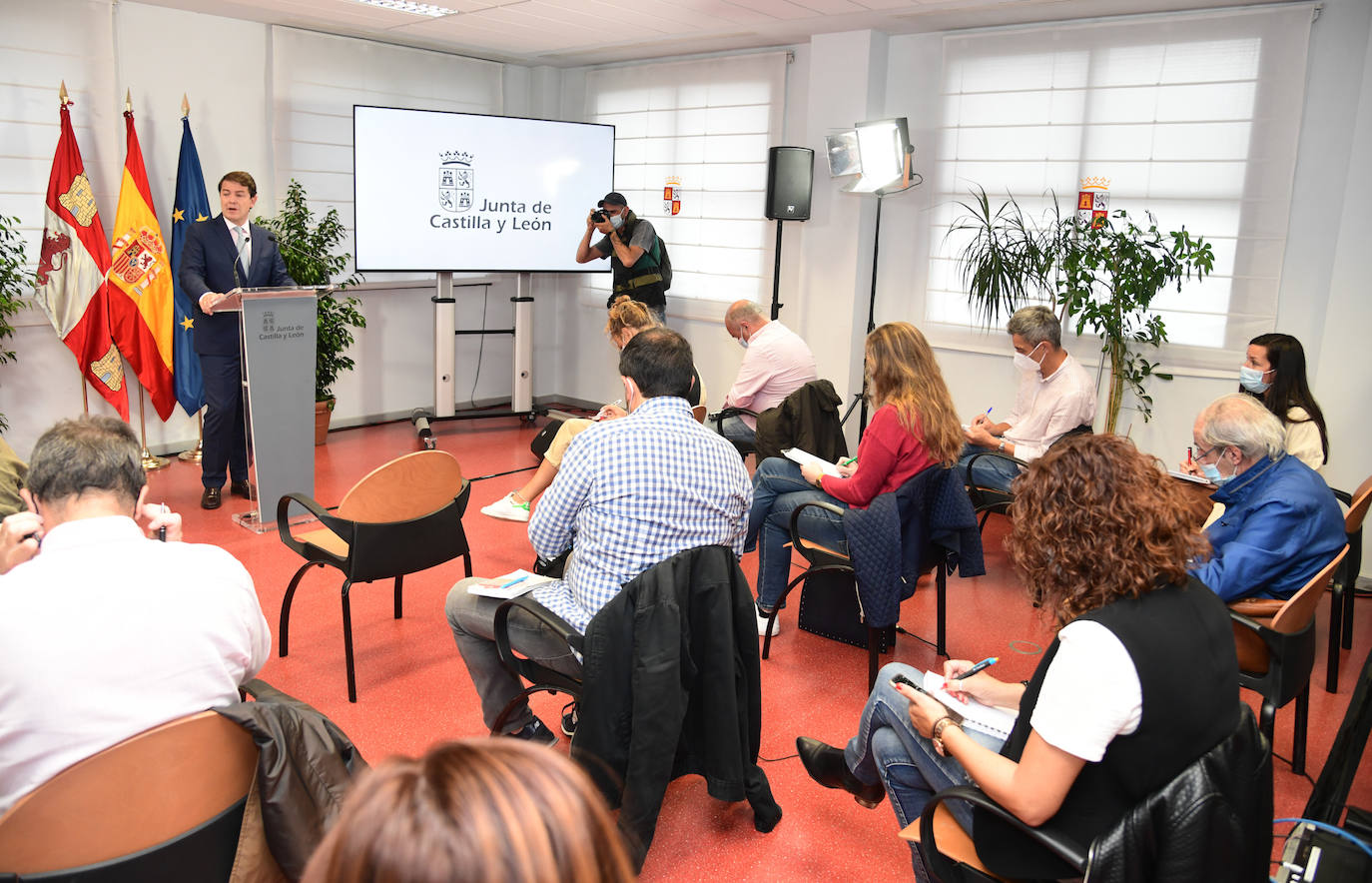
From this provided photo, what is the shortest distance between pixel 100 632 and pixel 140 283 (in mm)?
4779

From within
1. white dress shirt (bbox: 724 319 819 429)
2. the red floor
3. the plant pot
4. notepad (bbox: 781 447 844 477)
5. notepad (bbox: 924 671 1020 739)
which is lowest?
the red floor

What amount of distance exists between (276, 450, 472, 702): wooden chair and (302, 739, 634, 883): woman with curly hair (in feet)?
8.27

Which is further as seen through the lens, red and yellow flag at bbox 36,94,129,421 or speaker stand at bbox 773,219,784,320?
speaker stand at bbox 773,219,784,320

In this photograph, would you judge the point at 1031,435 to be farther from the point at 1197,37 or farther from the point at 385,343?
the point at 385,343

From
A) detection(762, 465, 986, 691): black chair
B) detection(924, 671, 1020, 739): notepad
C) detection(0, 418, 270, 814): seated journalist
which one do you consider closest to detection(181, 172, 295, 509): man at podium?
detection(762, 465, 986, 691): black chair

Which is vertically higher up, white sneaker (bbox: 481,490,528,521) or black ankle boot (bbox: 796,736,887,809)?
white sneaker (bbox: 481,490,528,521)

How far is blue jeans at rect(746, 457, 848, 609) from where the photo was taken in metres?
3.73

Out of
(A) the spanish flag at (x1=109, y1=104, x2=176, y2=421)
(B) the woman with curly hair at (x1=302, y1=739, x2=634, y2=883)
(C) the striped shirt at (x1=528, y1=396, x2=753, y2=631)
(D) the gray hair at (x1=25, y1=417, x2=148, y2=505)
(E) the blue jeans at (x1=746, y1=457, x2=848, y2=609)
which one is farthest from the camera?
(A) the spanish flag at (x1=109, y1=104, x2=176, y2=421)

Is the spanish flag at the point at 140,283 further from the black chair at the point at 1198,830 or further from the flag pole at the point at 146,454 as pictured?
the black chair at the point at 1198,830

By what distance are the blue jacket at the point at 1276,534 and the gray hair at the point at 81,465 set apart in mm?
2722

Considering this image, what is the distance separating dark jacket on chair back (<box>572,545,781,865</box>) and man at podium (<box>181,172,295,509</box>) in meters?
3.59

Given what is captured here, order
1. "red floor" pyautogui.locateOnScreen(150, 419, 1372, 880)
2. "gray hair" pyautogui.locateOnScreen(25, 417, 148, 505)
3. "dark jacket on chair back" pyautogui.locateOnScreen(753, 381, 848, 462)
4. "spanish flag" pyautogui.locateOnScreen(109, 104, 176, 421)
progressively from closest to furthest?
"gray hair" pyautogui.locateOnScreen(25, 417, 148, 505) < "red floor" pyautogui.locateOnScreen(150, 419, 1372, 880) < "dark jacket on chair back" pyautogui.locateOnScreen(753, 381, 848, 462) < "spanish flag" pyautogui.locateOnScreen(109, 104, 176, 421)

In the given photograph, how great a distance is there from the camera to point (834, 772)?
2.55m

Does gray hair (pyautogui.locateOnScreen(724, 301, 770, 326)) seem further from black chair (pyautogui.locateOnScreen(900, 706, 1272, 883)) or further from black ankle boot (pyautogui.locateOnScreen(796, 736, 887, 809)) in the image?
black chair (pyautogui.locateOnScreen(900, 706, 1272, 883))
